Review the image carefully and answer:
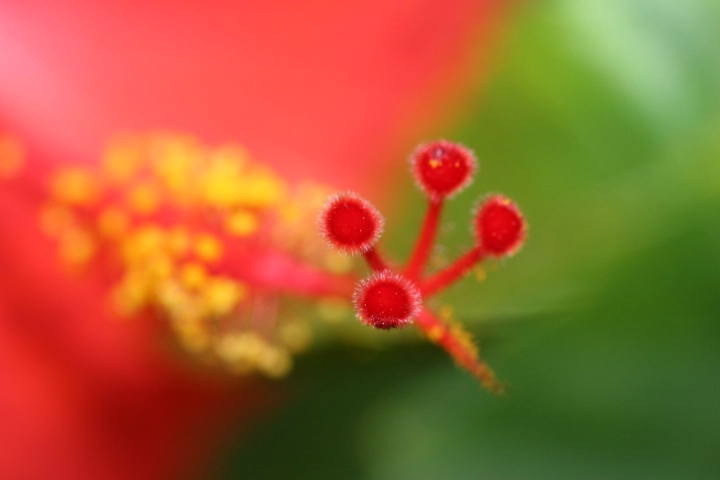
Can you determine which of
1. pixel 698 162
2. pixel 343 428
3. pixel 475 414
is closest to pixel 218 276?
pixel 343 428

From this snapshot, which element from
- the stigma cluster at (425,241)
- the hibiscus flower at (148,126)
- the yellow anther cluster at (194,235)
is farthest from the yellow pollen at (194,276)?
the stigma cluster at (425,241)

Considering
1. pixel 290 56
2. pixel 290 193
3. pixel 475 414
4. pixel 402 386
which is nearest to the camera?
pixel 475 414

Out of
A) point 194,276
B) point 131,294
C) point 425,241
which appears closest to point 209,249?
point 194,276

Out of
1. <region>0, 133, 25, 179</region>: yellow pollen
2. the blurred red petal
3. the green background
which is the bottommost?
the green background

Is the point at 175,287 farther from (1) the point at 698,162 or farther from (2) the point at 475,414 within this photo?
(1) the point at 698,162

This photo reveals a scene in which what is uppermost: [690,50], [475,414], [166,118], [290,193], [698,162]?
[166,118]

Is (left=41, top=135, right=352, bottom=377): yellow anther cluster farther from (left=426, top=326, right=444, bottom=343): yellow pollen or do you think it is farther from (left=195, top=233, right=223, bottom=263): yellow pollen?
(left=426, top=326, right=444, bottom=343): yellow pollen

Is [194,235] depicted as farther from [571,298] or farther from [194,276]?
[571,298]

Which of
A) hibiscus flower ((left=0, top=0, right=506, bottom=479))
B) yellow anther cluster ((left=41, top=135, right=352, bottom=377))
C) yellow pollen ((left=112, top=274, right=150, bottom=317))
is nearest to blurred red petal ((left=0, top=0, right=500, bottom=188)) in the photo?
hibiscus flower ((left=0, top=0, right=506, bottom=479))
